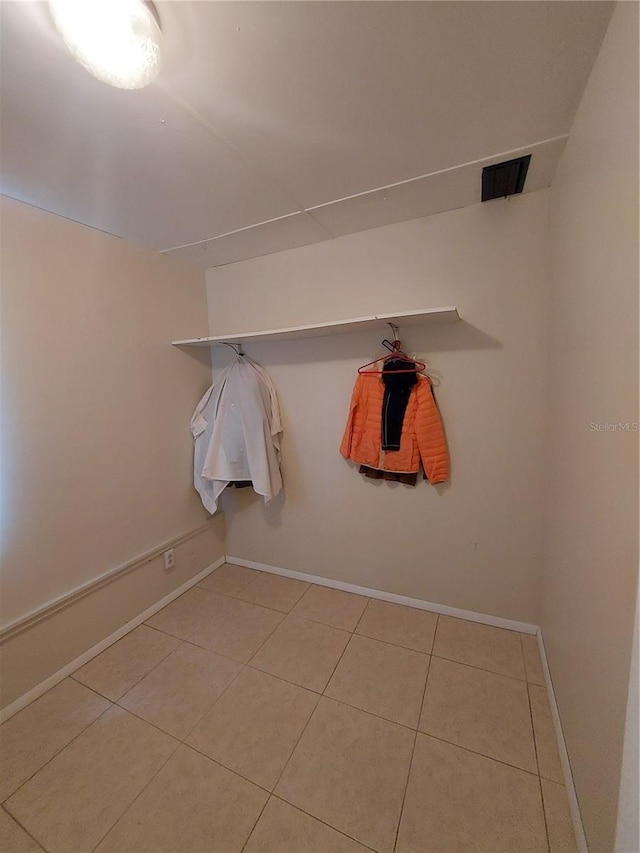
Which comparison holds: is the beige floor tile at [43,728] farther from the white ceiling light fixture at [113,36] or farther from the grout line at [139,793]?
the white ceiling light fixture at [113,36]

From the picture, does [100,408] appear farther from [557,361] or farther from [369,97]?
[557,361]

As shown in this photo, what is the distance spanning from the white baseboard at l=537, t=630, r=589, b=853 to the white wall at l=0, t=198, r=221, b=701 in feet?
7.46

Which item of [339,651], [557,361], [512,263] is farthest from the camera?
[339,651]

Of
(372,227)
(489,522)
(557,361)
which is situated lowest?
(489,522)

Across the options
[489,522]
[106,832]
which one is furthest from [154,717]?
[489,522]

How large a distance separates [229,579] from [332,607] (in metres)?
0.88

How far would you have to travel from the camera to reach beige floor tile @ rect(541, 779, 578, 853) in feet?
3.42

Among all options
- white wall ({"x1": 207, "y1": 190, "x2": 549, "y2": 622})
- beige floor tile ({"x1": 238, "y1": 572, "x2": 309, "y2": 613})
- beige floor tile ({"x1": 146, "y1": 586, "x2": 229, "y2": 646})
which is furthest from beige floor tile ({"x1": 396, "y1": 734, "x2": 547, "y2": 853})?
beige floor tile ({"x1": 146, "y1": 586, "x2": 229, "y2": 646})

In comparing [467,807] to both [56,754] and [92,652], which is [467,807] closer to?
[56,754]

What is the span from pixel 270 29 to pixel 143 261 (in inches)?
62.5

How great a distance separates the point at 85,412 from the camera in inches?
71.0

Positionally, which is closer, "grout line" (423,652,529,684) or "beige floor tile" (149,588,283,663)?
"grout line" (423,652,529,684)

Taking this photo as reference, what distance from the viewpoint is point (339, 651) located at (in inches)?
71.8

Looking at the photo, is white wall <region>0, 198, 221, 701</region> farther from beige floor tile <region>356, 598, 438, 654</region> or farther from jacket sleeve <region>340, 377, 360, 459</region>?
beige floor tile <region>356, 598, 438, 654</region>
